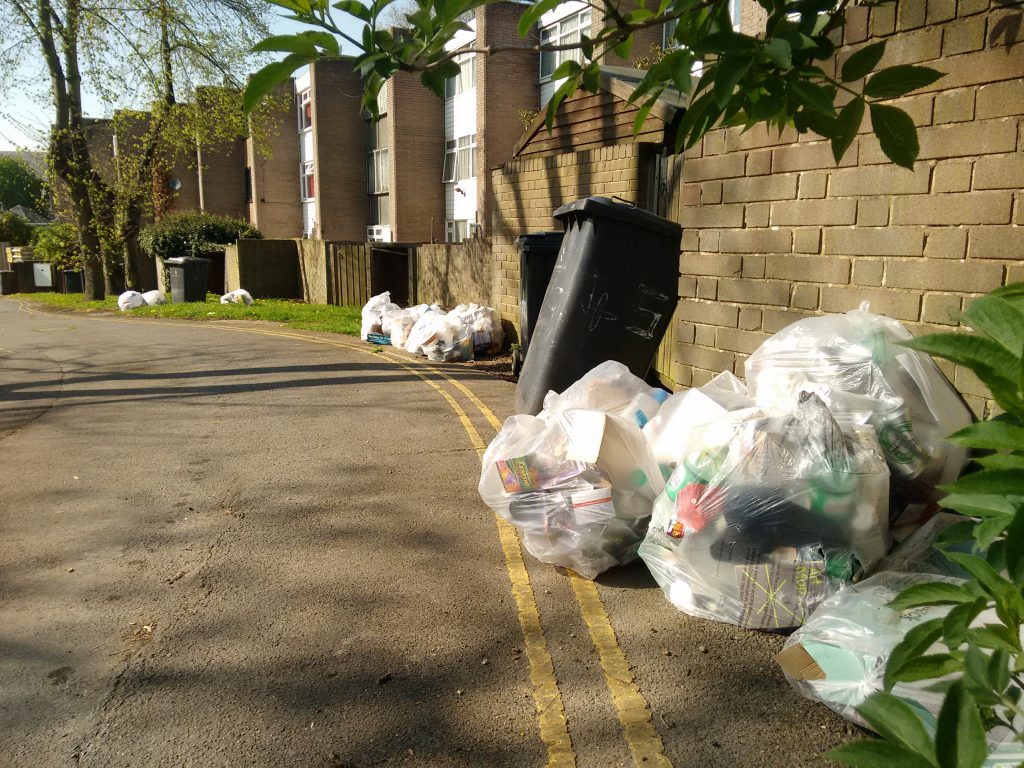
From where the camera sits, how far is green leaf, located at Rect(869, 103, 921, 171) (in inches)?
75.7

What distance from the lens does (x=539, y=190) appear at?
1129cm

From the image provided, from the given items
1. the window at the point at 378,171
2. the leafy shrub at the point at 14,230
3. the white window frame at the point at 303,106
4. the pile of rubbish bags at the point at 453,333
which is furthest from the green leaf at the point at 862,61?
the leafy shrub at the point at 14,230

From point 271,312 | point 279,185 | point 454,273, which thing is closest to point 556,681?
point 454,273

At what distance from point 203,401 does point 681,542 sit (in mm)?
6273

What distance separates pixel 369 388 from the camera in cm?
910

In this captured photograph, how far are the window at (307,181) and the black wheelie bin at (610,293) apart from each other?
35.3m

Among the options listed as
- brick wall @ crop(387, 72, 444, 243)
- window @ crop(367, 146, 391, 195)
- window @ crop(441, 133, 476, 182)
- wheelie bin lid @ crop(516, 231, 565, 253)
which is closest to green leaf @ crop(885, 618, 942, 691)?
wheelie bin lid @ crop(516, 231, 565, 253)

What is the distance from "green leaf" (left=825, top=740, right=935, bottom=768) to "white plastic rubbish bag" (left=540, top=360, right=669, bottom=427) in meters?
3.64

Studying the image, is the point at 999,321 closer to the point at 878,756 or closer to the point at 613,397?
the point at 878,756

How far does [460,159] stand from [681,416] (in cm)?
2972

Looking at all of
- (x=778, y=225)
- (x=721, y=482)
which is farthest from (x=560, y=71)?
(x=778, y=225)

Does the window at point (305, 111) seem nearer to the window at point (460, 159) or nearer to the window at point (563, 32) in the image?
the window at point (460, 159)

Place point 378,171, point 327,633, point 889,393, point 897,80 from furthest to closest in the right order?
point 378,171
point 889,393
point 327,633
point 897,80

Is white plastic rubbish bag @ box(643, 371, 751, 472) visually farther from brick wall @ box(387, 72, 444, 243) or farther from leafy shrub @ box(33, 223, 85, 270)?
brick wall @ box(387, 72, 444, 243)
